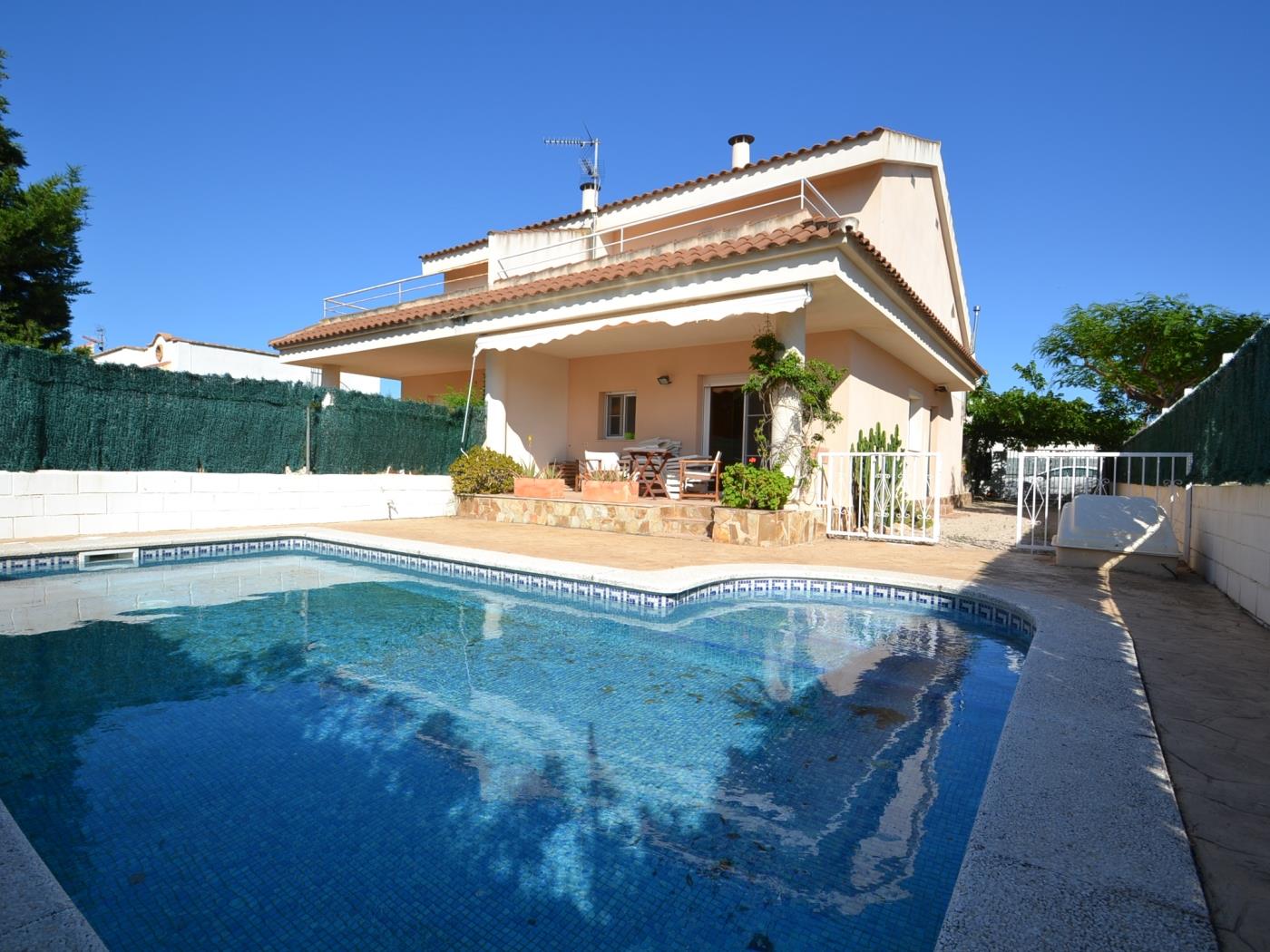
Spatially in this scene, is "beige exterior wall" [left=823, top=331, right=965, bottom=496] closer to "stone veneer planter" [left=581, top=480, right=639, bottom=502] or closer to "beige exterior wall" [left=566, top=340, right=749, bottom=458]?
"beige exterior wall" [left=566, top=340, right=749, bottom=458]

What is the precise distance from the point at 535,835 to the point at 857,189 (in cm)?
1871

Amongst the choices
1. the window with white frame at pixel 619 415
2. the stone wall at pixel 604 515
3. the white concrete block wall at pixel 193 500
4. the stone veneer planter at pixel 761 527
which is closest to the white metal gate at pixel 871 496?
the stone veneer planter at pixel 761 527

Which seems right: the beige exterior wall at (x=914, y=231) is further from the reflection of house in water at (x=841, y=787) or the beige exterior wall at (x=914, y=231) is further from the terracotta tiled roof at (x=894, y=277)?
the reflection of house in water at (x=841, y=787)

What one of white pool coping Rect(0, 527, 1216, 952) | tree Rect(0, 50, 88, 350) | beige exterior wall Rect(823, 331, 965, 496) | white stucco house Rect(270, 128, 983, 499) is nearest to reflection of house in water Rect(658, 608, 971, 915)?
white pool coping Rect(0, 527, 1216, 952)

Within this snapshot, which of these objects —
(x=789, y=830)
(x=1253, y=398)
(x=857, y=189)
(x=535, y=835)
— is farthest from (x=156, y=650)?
(x=857, y=189)

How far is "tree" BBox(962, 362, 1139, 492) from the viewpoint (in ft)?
103

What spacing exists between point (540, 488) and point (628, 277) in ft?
19.4

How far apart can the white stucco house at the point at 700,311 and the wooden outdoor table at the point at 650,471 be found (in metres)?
2.15

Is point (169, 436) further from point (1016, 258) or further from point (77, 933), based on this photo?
point (1016, 258)

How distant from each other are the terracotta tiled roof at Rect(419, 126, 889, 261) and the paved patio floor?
11.1 meters

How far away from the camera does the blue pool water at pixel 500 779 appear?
2.96 meters

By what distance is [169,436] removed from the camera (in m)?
14.3

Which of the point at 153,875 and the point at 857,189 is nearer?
the point at 153,875

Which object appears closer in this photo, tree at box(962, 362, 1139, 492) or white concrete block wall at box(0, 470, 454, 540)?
white concrete block wall at box(0, 470, 454, 540)
